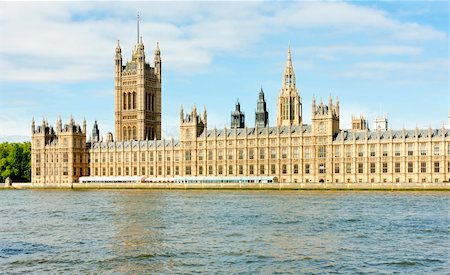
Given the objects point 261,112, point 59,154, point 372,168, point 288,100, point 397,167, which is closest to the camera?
point 397,167

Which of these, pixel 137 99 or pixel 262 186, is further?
pixel 137 99

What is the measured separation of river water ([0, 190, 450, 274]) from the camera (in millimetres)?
40125

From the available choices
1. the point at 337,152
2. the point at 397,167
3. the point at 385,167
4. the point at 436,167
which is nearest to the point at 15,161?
the point at 337,152

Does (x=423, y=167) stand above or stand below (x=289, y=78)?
below

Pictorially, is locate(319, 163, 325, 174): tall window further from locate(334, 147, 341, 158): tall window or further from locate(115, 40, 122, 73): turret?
locate(115, 40, 122, 73): turret

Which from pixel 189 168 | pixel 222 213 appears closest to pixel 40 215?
pixel 222 213

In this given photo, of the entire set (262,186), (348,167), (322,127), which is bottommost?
(262,186)

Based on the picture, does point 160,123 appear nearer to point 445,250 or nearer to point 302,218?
point 302,218

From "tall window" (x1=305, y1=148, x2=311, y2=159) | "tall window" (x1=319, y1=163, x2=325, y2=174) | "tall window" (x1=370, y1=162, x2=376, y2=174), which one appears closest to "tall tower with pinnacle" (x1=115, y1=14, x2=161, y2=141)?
"tall window" (x1=305, y1=148, x2=311, y2=159)

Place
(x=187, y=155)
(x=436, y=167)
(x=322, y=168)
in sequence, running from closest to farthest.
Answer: (x=436, y=167)
(x=322, y=168)
(x=187, y=155)

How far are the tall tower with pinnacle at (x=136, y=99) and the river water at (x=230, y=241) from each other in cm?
11312

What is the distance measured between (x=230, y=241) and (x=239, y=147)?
330ft

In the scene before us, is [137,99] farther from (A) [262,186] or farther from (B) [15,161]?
(A) [262,186]

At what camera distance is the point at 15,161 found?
178875 mm
